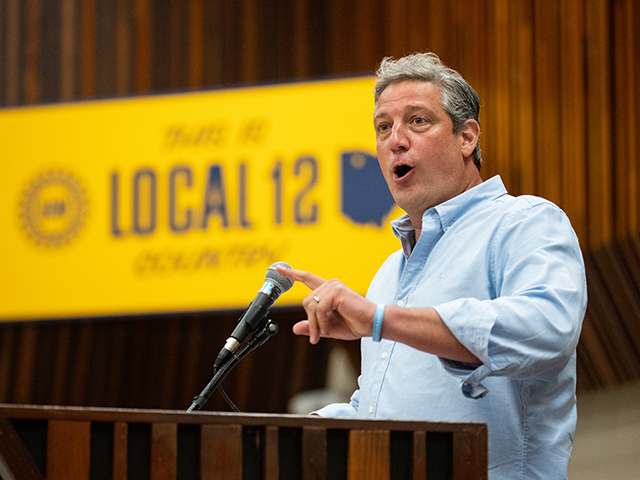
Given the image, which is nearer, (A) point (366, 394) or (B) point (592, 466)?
(A) point (366, 394)

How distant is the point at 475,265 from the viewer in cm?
128

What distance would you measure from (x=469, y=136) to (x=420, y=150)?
135 millimetres

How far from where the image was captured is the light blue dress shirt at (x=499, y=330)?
3.50 feet

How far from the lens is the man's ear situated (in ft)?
5.01

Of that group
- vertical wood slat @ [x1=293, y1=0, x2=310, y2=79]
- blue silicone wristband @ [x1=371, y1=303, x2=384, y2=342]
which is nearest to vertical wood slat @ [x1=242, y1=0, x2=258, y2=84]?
vertical wood slat @ [x1=293, y1=0, x2=310, y2=79]

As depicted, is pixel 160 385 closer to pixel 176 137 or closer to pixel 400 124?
pixel 176 137

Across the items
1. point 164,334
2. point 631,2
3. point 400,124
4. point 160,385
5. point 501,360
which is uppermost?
point 631,2

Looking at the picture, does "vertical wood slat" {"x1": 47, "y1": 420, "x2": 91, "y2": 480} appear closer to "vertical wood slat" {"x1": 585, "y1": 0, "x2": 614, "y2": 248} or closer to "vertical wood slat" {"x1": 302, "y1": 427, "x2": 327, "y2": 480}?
"vertical wood slat" {"x1": 302, "y1": 427, "x2": 327, "y2": 480}

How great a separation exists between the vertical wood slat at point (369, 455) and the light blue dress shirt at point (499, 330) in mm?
204

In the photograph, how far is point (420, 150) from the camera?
4.84 ft

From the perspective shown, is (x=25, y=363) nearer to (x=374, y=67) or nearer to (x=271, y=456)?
(x=374, y=67)

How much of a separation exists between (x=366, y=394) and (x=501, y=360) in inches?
14.6

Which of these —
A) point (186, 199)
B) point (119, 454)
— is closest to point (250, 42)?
point (186, 199)

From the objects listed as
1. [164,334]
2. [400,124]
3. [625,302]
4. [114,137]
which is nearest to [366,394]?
[400,124]
